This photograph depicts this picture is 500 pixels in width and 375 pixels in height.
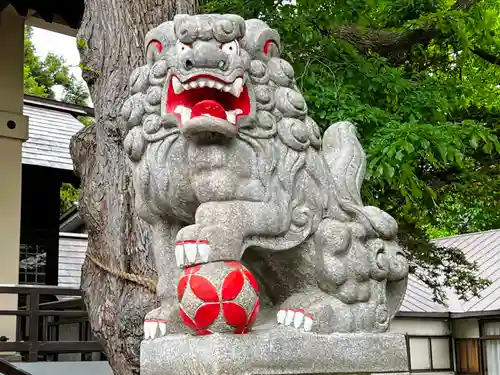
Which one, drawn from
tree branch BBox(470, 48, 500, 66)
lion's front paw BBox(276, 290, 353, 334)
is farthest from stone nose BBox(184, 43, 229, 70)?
tree branch BBox(470, 48, 500, 66)

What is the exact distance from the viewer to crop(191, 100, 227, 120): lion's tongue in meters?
2.22

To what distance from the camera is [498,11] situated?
25.1 ft

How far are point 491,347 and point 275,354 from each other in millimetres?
10290

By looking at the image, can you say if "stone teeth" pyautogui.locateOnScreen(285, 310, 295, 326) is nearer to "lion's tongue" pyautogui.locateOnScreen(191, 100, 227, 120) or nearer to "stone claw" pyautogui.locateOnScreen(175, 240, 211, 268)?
"stone claw" pyautogui.locateOnScreen(175, 240, 211, 268)

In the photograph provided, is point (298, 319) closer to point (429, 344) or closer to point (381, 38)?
point (381, 38)

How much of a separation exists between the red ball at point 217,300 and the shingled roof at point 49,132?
657cm

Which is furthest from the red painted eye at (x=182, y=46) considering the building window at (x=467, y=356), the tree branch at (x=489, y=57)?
the building window at (x=467, y=356)

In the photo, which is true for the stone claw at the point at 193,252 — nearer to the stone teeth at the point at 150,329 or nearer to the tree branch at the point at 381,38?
the stone teeth at the point at 150,329

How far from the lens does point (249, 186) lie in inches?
90.6

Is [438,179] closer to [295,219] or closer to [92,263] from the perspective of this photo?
[92,263]

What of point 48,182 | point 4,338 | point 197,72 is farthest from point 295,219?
point 48,182

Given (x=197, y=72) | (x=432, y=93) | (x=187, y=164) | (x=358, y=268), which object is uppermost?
(x=432, y=93)

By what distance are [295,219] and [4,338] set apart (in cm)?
591

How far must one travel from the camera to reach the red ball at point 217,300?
211cm
